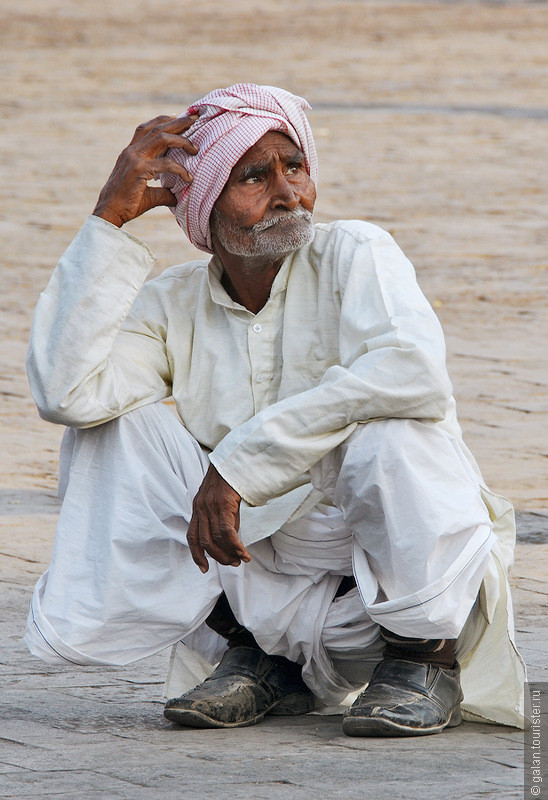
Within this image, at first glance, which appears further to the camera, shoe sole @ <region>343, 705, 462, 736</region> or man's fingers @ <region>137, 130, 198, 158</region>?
man's fingers @ <region>137, 130, 198, 158</region>

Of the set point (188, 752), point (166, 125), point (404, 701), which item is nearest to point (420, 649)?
point (404, 701)

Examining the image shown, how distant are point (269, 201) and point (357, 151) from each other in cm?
1128

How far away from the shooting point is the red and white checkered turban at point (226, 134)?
11.4ft

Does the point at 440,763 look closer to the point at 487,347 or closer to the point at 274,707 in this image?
the point at 274,707

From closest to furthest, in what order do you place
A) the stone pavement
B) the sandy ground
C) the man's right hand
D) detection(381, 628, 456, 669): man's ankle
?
the stone pavement
detection(381, 628, 456, 669): man's ankle
the man's right hand
the sandy ground

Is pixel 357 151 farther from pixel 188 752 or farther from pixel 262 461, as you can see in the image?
pixel 188 752

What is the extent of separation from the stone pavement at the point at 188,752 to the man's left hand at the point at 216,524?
375 mm

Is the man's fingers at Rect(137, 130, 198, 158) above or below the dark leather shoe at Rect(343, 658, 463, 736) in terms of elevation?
above

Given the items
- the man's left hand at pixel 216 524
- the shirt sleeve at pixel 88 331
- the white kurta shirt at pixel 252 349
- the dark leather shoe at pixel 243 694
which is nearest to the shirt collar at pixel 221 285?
the white kurta shirt at pixel 252 349

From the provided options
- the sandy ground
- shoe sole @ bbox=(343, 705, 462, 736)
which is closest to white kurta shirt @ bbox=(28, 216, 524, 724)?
shoe sole @ bbox=(343, 705, 462, 736)

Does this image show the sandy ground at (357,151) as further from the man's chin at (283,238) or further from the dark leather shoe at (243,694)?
the man's chin at (283,238)

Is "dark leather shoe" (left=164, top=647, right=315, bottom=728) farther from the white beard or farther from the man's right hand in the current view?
the man's right hand

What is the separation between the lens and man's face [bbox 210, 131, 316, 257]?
11.4 feet

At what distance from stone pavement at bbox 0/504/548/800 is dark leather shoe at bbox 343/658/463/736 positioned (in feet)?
0.10
